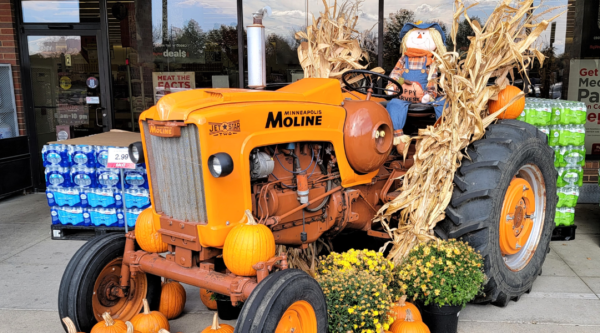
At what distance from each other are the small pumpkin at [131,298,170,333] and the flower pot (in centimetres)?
167

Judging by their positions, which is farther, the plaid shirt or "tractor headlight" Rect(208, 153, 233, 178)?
the plaid shirt

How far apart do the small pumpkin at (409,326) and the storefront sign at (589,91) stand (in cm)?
514

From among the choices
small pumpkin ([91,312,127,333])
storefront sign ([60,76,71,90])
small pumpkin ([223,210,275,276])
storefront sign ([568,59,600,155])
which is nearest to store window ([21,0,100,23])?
storefront sign ([60,76,71,90])

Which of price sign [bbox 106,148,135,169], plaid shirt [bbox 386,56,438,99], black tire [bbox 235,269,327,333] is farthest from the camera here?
price sign [bbox 106,148,135,169]

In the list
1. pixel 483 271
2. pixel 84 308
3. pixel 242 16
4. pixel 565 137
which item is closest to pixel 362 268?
pixel 483 271

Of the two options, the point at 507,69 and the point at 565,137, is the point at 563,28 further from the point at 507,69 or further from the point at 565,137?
the point at 507,69

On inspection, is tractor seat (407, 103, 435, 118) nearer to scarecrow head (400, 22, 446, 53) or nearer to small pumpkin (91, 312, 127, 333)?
scarecrow head (400, 22, 446, 53)

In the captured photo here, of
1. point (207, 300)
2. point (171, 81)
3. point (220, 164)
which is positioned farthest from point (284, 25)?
point (220, 164)

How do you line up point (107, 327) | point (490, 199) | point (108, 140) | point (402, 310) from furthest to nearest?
point (108, 140), point (490, 199), point (402, 310), point (107, 327)

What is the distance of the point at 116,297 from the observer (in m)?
3.46

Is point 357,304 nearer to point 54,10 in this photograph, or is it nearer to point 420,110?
point 420,110

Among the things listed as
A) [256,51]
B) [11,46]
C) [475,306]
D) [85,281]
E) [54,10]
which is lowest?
[475,306]

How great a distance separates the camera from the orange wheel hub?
153 inches

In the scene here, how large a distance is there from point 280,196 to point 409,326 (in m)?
1.10
